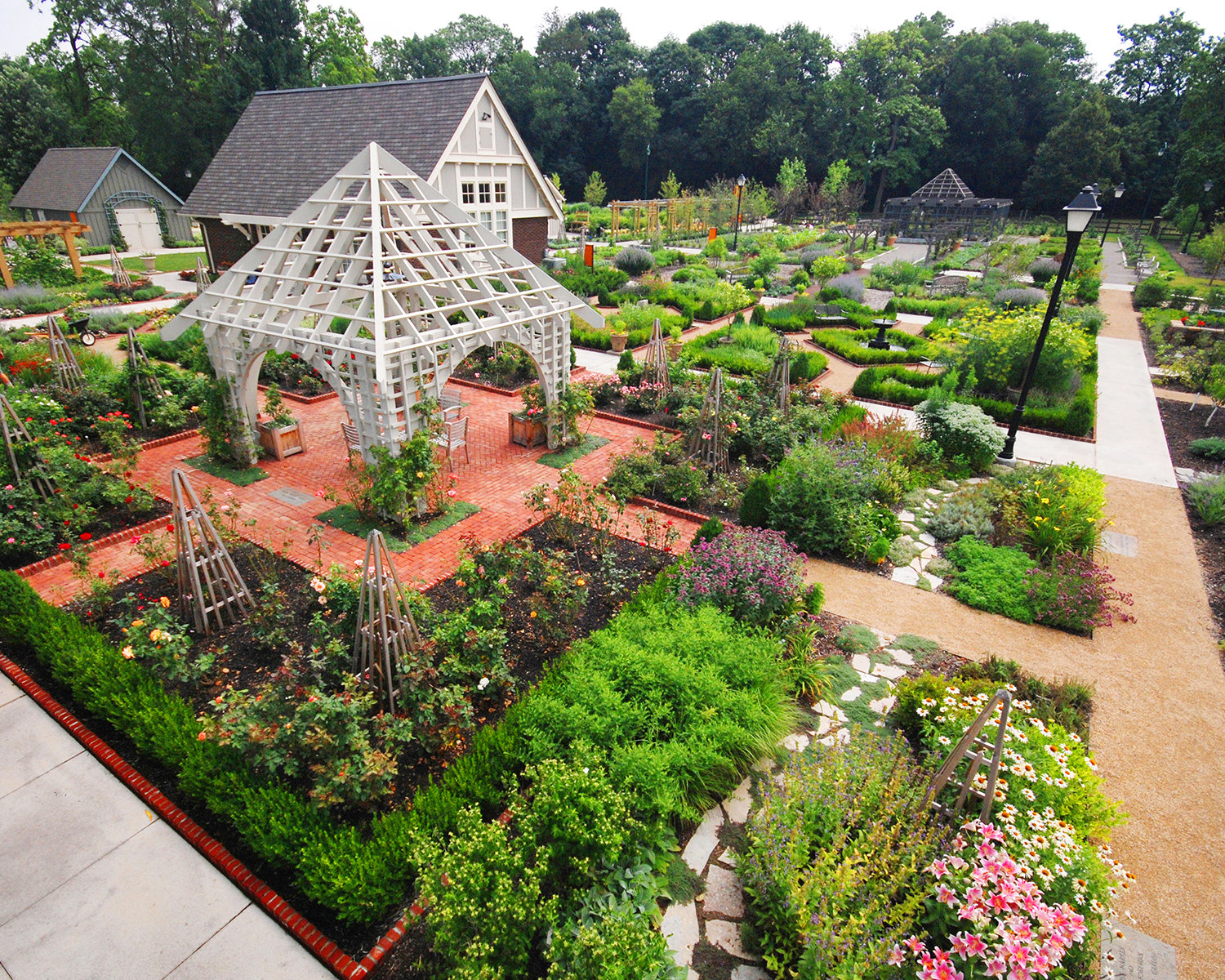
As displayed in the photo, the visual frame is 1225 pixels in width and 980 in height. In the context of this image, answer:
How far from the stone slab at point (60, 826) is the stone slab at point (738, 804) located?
443 centimetres

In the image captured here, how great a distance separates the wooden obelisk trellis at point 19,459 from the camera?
813 centimetres

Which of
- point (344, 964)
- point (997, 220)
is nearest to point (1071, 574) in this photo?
point (344, 964)

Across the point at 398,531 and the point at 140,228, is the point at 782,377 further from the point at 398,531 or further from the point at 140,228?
the point at 140,228

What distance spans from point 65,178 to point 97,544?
3668 centimetres

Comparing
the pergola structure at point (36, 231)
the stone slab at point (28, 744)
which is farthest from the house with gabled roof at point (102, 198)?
the stone slab at point (28, 744)

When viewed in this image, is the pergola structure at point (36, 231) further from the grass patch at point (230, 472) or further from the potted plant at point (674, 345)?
the potted plant at point (674, 345)

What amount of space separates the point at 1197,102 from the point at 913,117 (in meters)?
17.6

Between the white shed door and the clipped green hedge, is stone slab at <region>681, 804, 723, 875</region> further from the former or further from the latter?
the white shed door

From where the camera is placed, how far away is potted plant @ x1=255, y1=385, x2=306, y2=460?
10500 millimetres

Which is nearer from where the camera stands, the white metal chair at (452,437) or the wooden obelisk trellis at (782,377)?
the white metal chair at (452,437)

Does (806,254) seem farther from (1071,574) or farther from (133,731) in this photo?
(133,731)

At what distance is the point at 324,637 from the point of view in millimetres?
5914

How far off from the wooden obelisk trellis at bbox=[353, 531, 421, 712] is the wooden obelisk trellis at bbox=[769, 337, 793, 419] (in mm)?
7932

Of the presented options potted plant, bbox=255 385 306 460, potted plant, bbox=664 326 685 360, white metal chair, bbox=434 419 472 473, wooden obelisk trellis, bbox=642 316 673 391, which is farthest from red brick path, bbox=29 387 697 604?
potted plant, bbox=664 326 685 360
